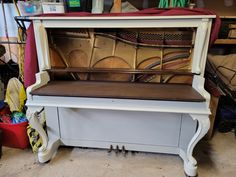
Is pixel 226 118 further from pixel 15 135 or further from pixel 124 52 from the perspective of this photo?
pixel 15 135

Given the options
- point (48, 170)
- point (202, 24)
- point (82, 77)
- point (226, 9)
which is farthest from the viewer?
point (226, 9)

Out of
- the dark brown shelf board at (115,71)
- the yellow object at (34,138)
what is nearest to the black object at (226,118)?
the dark brown shelf board at (115,71)

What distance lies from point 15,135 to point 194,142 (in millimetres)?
1642

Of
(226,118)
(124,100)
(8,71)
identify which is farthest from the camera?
(8,71)

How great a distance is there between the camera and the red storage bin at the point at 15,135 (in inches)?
73.0

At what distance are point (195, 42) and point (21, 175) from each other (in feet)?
A: 5.91

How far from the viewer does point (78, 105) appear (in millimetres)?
1458

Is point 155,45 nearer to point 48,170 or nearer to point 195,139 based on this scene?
point 195,139

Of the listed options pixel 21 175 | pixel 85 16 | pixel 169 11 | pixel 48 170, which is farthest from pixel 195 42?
pixel 21 175

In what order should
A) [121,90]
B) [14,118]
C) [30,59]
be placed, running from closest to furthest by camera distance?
1. [121,90]
2. [30,59]
3. [14,118]

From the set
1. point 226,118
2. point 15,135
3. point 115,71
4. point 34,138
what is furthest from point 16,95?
point 226,118

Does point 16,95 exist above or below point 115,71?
below

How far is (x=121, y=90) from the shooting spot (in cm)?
157

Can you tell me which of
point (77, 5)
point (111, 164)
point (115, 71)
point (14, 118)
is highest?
point (77, 5)
